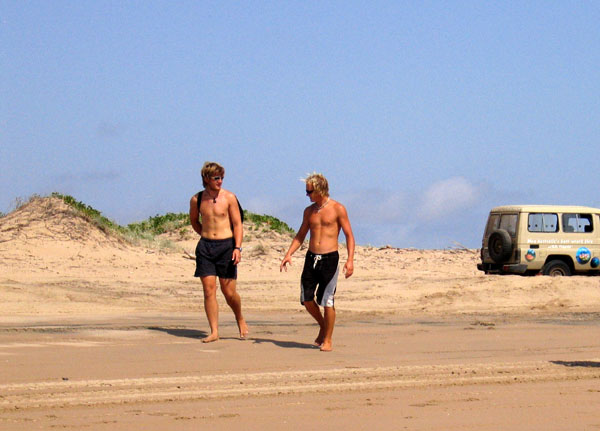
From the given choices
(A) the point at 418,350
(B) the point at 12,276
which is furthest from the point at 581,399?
(B) the point at 12,276

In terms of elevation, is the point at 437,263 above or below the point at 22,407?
above

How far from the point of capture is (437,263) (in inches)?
1011

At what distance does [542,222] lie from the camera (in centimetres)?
2100

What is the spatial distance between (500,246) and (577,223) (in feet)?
6.68

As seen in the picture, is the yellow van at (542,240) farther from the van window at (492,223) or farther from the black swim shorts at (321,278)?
the black swim shorts at (321,278)

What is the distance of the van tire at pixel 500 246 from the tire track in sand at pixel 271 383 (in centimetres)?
1156

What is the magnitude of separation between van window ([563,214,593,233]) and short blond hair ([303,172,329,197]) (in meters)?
12.4

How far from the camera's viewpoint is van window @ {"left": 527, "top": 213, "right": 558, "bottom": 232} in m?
20.8

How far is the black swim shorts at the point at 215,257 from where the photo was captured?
34.2 feet

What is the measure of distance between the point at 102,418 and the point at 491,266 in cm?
1588

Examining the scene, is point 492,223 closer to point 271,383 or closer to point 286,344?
point 286,344

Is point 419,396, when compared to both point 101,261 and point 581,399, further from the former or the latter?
point 101,261

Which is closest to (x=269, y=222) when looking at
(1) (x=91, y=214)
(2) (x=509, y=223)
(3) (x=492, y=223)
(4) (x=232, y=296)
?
(1) (x=91, y=214)

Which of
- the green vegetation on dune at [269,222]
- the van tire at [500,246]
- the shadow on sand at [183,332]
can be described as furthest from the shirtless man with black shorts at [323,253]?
the green vegetation on dune at [269,222]
